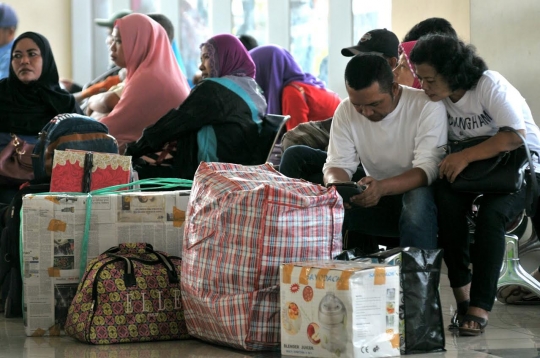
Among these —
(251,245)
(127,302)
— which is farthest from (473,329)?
(127,302)

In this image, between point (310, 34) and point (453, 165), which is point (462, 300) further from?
point (310, 34)

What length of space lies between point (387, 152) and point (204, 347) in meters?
0.98

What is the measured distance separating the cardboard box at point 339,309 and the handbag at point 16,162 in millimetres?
1813

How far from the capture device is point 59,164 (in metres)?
3.65

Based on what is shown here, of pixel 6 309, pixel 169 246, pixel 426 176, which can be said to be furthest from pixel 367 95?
pixel 6 309

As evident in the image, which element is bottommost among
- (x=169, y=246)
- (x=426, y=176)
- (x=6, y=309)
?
(x=6, y=309)

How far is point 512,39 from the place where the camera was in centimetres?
462

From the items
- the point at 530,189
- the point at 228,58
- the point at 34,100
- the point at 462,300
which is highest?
the point at 228,58

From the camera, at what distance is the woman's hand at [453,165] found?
3256 millimetres

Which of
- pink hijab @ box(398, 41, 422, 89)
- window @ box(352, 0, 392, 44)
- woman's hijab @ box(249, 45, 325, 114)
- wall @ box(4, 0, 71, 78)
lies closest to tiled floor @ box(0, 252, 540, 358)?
pink hijab @ box(398, 41, 422, 89)

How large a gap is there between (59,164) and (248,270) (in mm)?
1087

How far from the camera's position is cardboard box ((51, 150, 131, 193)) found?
3.65m

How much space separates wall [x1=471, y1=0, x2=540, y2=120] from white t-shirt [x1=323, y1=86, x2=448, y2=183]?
1.26 meters

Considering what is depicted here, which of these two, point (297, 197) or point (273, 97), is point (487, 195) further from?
point (273, 97)
